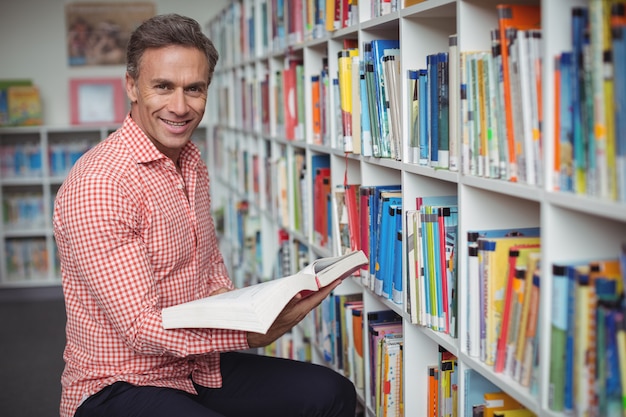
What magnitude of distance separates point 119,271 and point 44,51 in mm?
4658

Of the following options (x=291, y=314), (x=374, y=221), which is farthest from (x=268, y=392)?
(x=374, y=221)

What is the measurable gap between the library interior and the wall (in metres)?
2.28

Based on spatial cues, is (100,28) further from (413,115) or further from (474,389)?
(474,389)

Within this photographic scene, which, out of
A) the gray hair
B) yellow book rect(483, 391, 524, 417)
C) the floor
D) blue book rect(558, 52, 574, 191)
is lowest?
the floor

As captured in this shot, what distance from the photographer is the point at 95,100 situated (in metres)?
5.82

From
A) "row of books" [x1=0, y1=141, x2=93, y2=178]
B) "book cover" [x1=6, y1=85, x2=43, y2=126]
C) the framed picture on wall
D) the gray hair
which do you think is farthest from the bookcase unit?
"book cover" [x1=6, y1=85, x2=43, y2=126]

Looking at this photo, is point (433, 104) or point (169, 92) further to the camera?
point (169, 92)

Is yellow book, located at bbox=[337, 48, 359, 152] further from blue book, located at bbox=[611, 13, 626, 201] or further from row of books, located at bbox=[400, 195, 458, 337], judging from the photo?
blue book, located at bbox=[611, 13, 626, 201]

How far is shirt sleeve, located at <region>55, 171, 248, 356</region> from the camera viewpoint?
65.5 inches

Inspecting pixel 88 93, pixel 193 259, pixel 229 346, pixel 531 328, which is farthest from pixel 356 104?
pixel 88 93

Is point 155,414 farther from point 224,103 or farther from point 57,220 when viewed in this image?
point 224,103

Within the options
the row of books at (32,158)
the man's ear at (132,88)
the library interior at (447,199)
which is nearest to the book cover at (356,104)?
the library interior at (447,199)

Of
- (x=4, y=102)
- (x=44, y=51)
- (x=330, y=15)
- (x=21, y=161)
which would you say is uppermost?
(x=44, y=51)

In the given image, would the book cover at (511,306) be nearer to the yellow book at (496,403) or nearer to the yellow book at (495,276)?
the yellow book at (495,276)
